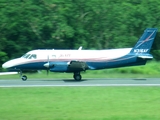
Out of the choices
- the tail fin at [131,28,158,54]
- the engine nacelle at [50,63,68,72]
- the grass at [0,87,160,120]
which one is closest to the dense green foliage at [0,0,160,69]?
the tail fin at [131,28,158,54]

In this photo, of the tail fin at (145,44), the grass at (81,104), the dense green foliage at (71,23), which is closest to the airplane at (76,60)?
the tail fin at (145,44)

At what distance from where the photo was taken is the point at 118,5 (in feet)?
157

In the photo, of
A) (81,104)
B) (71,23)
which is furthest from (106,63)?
(81,104)

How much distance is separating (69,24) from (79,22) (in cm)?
114

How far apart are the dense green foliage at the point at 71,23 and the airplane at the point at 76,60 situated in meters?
11.3

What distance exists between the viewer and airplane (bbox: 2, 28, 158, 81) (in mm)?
31797

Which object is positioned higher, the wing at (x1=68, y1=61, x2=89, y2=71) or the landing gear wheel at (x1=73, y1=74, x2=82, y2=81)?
the wing at (x1=68, y1=61, x2=89, y2=71)

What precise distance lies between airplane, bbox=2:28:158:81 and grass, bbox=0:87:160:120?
7.75 metres

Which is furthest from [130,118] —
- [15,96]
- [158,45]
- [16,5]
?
[158,45]

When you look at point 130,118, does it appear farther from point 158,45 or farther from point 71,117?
point 158,45

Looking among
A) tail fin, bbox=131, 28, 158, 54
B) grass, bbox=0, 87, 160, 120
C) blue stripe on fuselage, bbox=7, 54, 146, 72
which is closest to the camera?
grass, bbox=0, 87, 160, 120

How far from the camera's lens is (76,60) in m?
32.3

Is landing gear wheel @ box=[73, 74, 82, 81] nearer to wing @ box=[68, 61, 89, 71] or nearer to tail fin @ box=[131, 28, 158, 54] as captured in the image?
wing @ box=[68, 61, 89, 71]

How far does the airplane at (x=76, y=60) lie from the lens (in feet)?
104
